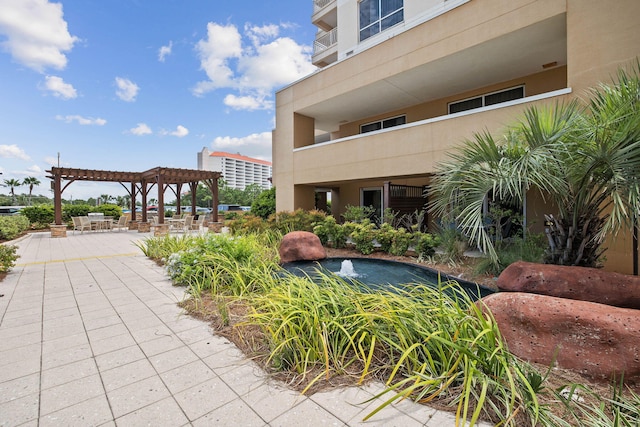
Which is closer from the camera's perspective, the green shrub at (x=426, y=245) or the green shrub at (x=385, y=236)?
the green shrub at (x=426, y=245)

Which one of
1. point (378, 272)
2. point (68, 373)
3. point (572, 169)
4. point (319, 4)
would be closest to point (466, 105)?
point (378, 272)

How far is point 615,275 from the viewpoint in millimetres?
3414

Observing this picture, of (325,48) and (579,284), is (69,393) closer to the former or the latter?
(579,284)

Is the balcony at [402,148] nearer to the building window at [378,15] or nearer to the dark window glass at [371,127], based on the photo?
the dark window glass at [371,127]

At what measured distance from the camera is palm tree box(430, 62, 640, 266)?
10.4 ft

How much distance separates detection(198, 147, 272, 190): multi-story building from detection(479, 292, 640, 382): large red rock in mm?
73594

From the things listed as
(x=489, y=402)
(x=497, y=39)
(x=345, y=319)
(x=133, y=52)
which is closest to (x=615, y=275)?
(x=489, y=402)

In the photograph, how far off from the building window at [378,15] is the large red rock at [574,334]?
41.2ft

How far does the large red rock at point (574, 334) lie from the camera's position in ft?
7.41

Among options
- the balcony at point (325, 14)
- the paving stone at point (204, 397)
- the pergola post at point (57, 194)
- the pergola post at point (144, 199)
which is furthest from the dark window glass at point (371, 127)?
the pergola post at point (57, 194)

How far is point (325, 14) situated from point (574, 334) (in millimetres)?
17615

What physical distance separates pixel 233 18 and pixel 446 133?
10088 mm

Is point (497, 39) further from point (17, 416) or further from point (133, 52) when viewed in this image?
point (133, 52)

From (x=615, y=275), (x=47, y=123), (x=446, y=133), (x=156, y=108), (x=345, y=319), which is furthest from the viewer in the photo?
(x=156, y=108)
